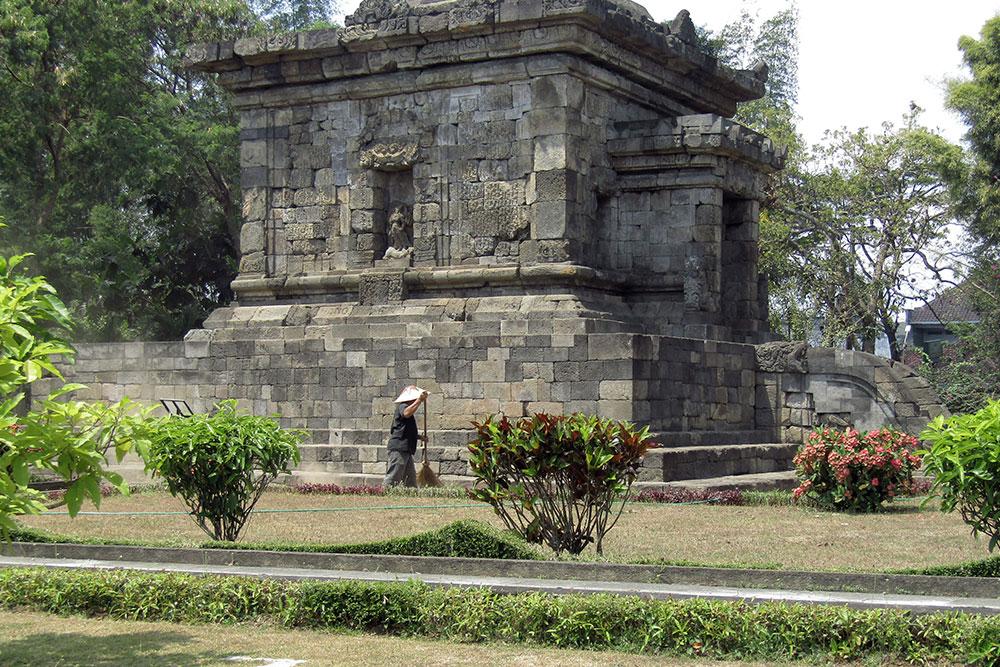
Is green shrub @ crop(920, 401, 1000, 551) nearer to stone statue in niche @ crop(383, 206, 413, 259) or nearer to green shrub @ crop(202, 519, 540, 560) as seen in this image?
green shrub @ crop(202, 519, 540, 560)

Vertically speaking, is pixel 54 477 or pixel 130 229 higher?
pixel 130 229

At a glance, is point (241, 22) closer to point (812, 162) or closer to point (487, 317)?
point (812, 162)

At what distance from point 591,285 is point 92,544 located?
11.3m

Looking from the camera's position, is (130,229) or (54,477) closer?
(54,477)

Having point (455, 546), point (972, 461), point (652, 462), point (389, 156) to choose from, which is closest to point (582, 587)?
point (455, 546)

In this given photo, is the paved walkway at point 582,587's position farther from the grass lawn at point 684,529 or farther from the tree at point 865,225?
the tree at point 865,225

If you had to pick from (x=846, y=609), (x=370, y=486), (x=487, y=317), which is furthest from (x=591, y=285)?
(x=846, y=609)

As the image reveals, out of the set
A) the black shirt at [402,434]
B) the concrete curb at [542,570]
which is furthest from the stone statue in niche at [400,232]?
the concrete curb at [542,570]

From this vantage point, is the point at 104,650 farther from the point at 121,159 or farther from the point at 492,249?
the point at 121,159

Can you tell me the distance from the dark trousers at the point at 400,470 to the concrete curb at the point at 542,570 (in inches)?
288

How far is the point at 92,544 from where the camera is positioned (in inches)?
444

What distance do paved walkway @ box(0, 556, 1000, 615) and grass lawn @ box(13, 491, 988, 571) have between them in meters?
1.69

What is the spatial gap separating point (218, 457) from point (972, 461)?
20.0ft

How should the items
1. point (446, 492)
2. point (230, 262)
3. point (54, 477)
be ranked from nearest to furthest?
1. point (446, 492)
2. point (54, 477)
3. point (230, 262)
